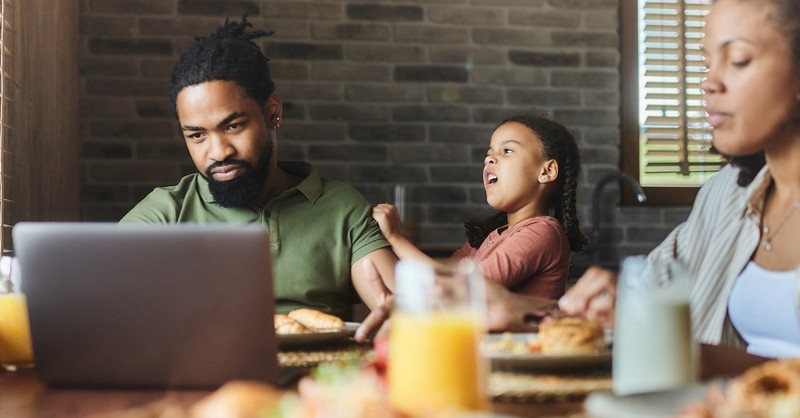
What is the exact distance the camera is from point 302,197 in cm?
205

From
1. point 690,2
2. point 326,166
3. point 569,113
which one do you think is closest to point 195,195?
point 326,166

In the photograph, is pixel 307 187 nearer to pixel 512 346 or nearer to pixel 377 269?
pixel 377 269

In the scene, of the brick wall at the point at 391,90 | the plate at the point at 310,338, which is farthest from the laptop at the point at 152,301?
the brick wall at the point at 391,90

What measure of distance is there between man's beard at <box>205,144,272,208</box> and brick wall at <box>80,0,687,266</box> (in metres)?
1.67

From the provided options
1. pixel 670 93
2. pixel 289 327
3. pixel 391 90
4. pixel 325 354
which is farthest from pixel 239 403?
pixel 670 93

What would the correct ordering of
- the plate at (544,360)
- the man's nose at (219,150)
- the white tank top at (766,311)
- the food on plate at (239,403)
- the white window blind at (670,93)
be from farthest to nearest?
the white window blind at (670,93) < the man's nose at (219,150) < the white tank top at (766,311) < the plate at (544,360) < the food on plate at (239,403)

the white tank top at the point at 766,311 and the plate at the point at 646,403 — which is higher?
the plate at the point at 646,403

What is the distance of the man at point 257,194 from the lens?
192cm

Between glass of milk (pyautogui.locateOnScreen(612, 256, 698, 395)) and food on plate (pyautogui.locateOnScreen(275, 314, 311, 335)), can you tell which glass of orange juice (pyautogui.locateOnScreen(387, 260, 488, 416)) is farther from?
food on plate (pyautogui.locateOnScreen(275, 314, 311, 335))

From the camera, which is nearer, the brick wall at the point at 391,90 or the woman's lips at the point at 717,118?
the woman's lips at the point at 717,118

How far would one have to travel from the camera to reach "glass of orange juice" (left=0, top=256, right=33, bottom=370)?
118 cm

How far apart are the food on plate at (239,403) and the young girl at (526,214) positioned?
1.23 meters

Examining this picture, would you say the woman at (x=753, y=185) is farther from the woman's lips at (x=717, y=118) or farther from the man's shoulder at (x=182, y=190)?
the man's shoulder at (x=182, y=190)

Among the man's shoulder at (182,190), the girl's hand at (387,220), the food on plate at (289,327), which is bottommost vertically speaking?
the food on plate at (289,327)
